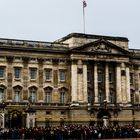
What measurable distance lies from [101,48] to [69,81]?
8004 millimetres

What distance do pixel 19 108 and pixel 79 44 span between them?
14794mm

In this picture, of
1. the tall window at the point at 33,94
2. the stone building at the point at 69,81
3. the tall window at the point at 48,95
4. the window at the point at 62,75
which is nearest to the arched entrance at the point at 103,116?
the stone building at the point at 69,81

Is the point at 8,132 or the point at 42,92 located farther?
the point at 42,92

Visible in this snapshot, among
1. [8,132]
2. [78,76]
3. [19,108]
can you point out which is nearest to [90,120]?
[78,76]

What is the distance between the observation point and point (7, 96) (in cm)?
6825

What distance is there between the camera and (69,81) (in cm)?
7269

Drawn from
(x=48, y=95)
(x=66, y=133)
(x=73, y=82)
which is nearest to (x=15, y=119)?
(x=48, y=95)

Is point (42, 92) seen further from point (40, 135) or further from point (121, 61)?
point (40, 135)

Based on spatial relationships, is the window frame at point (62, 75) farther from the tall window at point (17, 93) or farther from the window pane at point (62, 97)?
the tall window at point (17, 93)

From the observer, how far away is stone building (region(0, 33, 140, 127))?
68.9m

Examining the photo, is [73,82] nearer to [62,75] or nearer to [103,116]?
[62,75]

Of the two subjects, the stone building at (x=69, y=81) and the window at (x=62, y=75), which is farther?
the window at (x=62, y=75)

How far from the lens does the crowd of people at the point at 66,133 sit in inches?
1839

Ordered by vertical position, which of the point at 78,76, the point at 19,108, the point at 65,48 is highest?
the point at 65,48
